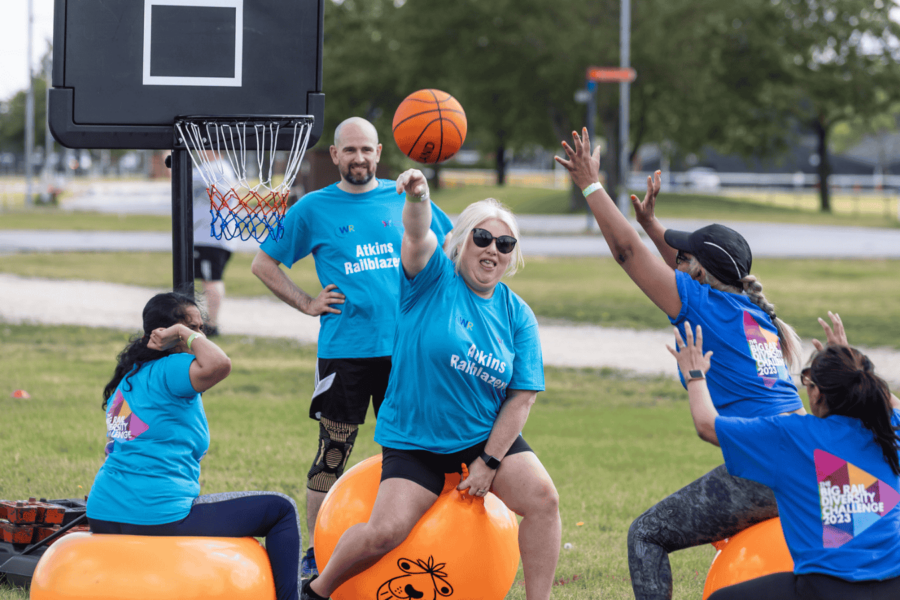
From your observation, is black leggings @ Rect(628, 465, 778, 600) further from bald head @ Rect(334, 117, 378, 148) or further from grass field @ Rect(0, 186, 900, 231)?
grass field @ Rect(0, 186, 900, 231)

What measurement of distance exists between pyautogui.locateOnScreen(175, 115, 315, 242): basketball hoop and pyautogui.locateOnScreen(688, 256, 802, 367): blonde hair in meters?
2.12

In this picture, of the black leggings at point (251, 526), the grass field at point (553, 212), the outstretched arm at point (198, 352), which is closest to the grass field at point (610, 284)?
the black leggings at point (251, 526)

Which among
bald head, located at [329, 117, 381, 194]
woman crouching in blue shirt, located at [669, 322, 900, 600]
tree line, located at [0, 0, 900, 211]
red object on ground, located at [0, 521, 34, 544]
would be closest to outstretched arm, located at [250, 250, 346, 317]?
bald head, located at [329, 117, 381, 194]

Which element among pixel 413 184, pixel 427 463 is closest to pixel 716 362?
pixel 427 463

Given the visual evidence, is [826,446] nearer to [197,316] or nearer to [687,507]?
[687,507]

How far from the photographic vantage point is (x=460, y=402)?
13.7 ft

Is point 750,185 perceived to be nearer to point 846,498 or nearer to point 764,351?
point 764,351

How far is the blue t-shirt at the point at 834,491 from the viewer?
3.33 m

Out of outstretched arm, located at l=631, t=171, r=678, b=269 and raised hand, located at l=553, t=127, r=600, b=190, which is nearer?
raised hand, located at l=553, t=127, r=600, b=190

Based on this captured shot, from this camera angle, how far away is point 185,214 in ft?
16.0

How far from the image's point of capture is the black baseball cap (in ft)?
13.0

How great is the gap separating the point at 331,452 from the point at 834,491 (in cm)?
258

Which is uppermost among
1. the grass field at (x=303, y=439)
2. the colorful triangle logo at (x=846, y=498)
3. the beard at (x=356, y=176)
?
the beard at (x=356, y=176)

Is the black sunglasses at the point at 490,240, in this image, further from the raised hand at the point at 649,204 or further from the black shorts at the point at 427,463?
the black shorts at the point at 427,463
